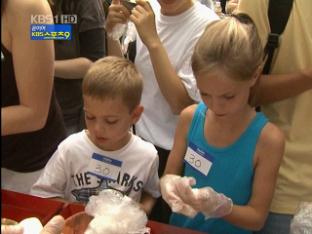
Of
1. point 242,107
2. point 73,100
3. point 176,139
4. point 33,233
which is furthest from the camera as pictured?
point 73,100

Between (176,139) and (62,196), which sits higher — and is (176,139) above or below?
above

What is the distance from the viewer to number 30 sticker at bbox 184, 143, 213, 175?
1.16 metres

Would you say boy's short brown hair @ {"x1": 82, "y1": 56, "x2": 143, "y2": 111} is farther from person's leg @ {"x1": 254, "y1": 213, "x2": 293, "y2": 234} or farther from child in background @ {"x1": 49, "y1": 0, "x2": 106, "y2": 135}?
person's leg @ {"x1": 254, "y1": 213, "x2": 293, "y2": 234}

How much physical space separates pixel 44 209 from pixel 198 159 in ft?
1.38

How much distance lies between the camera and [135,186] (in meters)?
1.21

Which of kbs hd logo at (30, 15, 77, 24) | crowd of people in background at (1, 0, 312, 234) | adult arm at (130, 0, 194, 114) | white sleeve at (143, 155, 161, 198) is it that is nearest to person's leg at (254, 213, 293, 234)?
crowd of people in background at (1, 0, 312, 234)

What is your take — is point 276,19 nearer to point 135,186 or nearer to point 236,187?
point 236,187

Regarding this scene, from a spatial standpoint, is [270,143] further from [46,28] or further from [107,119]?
[46,28]

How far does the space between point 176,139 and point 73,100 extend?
0.40 metres

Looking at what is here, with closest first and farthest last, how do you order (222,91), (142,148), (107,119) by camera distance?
1. (222,91)
2. (107,119)
3. (142,148)

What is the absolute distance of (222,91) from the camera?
40.7 inches

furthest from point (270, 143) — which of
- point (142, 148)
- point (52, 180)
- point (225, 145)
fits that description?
point (52, 180)

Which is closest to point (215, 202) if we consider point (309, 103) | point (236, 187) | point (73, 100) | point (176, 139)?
point (236, 187)

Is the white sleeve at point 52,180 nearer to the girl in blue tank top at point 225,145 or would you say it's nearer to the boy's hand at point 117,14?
the girl in blue tank top at point 225,145
